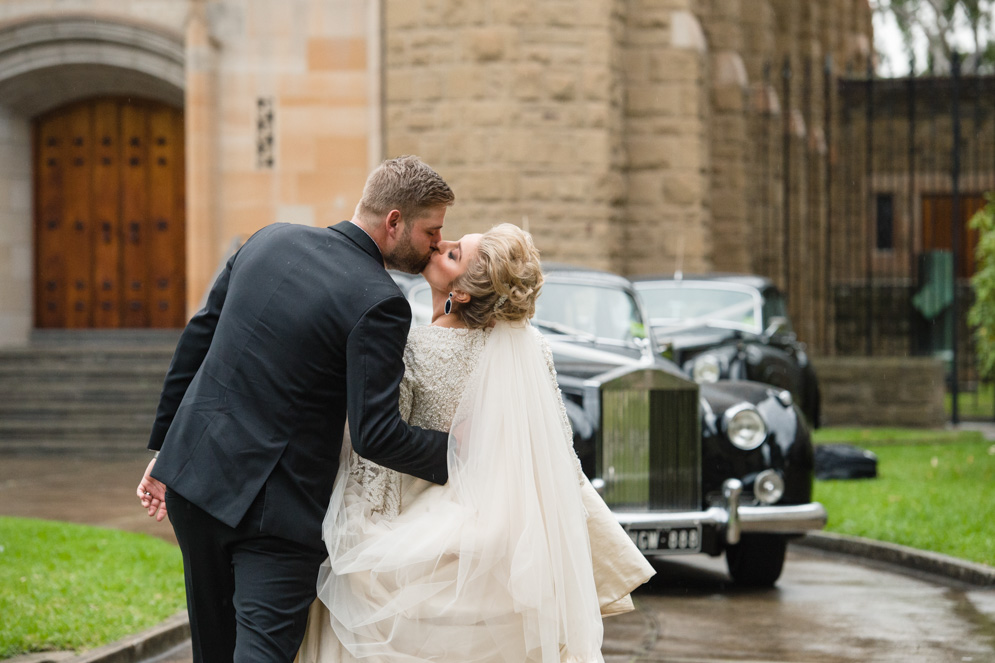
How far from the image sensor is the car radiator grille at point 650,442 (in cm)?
691

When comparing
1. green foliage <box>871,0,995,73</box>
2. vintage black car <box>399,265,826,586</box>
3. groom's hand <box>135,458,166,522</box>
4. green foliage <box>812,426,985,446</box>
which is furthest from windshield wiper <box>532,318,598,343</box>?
green foliage <box>871,0,995,73</box>

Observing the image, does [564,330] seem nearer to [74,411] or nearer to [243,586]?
[243,586]

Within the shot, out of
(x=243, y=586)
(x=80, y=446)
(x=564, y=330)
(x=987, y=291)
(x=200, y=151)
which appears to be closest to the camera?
(x=243, y=586)

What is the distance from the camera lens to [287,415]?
326 cm

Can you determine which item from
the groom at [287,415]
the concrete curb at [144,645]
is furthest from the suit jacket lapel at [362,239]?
the concrete curb at [144,645]

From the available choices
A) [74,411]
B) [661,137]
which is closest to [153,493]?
[74,411]

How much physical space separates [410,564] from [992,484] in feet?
29.7

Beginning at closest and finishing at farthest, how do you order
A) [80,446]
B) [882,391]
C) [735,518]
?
1. [735,518]
2. [80,446]
3. [882,391]

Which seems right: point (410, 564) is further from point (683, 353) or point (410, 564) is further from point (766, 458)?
point (683, 353)

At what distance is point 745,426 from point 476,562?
166 inches

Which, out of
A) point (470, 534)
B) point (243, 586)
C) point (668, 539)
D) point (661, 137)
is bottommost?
point (668, 539)

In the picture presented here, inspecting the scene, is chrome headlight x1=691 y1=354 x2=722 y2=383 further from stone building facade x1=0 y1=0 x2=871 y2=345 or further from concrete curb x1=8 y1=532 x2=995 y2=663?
stone building facade x1=0 y1=0 x2=871 y2=345

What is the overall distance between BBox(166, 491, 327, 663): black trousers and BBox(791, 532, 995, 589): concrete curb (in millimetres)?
5608

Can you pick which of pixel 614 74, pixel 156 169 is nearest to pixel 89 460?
pixel 156 169
